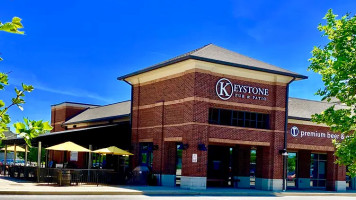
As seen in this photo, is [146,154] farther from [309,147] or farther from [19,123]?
[19,123]

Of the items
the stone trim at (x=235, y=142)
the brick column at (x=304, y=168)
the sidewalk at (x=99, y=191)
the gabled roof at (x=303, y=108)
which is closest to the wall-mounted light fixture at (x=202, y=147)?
the stone trim at (x=235, y=142)

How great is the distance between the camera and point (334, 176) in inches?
1410

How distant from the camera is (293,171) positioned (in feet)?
123

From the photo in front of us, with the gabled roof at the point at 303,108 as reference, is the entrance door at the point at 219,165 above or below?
below

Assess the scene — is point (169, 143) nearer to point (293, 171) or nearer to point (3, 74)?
point (293, 171)

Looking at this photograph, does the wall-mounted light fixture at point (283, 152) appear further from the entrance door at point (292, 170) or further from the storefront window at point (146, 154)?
the storefront window at point (146, 154)

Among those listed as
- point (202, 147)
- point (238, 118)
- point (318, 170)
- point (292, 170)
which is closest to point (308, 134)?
point (292, 170)

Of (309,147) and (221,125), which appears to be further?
(309,147)

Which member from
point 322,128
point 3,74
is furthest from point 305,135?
point 3,74

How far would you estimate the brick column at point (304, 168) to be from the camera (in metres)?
37.5

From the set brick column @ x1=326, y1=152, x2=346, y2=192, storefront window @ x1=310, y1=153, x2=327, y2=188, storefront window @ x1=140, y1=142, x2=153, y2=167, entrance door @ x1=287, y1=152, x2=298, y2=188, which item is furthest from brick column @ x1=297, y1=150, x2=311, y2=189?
storefront window @ x1=140, y1=142, x2=153, y2=167

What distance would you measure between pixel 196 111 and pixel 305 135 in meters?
10.7

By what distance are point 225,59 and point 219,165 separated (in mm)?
8684

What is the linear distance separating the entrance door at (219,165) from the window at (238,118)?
4.34 meters
